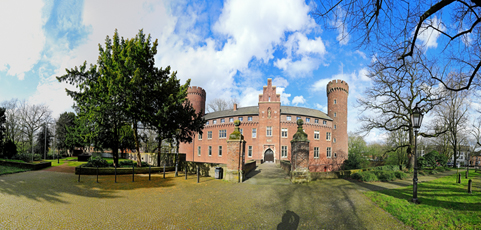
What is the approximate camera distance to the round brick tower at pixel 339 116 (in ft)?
124

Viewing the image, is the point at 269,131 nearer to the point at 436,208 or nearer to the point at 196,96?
the point at 196,96

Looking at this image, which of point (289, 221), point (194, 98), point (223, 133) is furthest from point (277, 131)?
point (289, 221)

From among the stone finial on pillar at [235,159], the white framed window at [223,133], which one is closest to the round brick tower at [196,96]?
the white framed window at [223,133]

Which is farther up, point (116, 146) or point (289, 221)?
point (116, 146)

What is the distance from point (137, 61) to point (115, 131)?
656 centimetres

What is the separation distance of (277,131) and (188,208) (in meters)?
27.4

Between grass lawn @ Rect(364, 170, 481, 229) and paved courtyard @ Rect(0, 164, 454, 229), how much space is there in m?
0.46

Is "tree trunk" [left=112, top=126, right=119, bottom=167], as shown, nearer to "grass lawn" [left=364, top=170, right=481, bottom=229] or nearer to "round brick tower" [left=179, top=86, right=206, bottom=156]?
"grass lawn" [left=364, top=170, right=481, bottom=229]

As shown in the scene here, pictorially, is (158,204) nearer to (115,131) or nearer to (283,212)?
(283,212)

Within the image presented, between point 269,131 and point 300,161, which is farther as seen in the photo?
point 269,131

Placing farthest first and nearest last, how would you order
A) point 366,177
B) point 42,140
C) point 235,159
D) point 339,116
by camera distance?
point 42,140, point 339,116, point 235,159, point 366,177

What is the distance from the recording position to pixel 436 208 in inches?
271

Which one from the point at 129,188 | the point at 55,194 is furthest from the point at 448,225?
the point at 55,194

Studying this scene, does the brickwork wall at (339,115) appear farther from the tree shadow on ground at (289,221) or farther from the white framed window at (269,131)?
the tree shadow on ground at (289,221)
